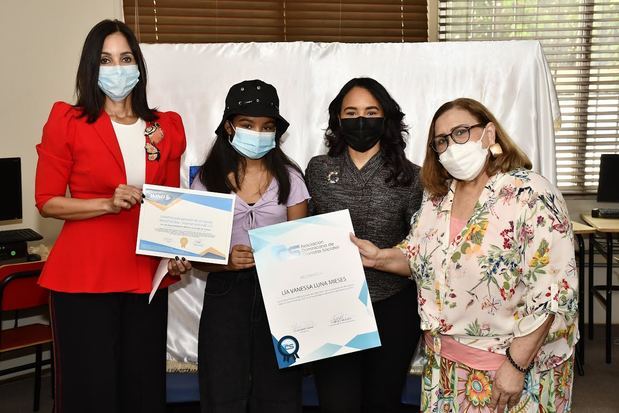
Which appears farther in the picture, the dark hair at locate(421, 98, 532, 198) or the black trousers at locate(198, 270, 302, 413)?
the black trousers at locate(198, 270, 302, 413)

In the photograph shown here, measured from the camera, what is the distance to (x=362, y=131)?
2121 millimetres

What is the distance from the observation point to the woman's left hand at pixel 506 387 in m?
1.70

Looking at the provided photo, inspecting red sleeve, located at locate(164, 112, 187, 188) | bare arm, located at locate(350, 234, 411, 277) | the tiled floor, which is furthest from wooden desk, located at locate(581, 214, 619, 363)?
red sleeve, located at locate(164, 112, 187, 188)

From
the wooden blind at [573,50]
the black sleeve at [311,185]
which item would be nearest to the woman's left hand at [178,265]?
the black sleeve at [311,185]

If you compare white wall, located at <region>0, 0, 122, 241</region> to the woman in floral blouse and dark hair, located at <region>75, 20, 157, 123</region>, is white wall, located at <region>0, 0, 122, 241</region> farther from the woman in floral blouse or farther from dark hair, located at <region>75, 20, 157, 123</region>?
the woman in floral blouse

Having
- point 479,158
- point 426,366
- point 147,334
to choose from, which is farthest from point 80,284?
point 479,158

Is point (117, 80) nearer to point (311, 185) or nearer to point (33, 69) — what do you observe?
point (311, 185)

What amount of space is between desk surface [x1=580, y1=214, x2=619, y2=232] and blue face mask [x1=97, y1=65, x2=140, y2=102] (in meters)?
3.27

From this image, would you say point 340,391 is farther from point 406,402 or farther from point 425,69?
point 425,69

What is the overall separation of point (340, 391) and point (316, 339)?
23 cm

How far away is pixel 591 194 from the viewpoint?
15.8 feet

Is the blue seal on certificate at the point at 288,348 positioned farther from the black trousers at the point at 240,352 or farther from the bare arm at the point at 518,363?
the bare arm at the point at 518,363

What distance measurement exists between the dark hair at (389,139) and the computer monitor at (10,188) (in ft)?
7.11

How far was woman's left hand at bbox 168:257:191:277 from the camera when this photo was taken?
1.96 meters
